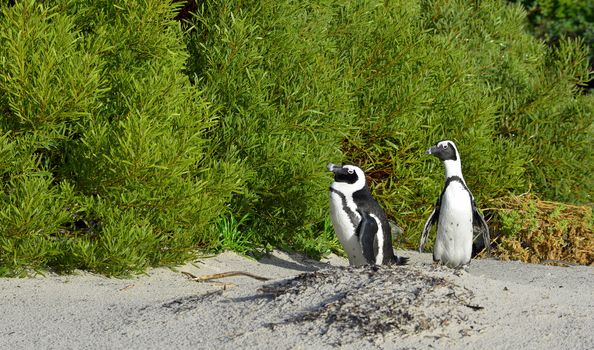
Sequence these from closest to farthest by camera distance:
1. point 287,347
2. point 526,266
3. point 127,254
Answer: point 287,347 < point 127,254 < point 526,266

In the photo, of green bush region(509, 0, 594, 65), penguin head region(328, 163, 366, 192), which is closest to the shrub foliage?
penguin head region(328, 163, 366, 192)

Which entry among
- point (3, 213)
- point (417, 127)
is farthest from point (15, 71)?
point (417, 127)

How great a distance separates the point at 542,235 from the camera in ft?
28.7

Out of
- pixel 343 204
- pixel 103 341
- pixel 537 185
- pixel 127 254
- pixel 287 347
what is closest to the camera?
pixel 287 347

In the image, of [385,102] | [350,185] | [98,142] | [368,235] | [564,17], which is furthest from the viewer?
[564,17]

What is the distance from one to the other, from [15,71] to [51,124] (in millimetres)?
417

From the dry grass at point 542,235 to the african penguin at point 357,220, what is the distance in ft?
5.89

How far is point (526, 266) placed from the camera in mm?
8320

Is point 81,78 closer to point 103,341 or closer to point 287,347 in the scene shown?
point 103,341

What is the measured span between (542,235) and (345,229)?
2.32 metres

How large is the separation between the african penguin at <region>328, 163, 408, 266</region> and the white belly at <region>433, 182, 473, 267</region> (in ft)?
1.66

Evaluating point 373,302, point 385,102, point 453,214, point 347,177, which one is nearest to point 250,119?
point 347,177

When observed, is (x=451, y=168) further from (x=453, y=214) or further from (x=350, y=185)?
(x=350, y=185)

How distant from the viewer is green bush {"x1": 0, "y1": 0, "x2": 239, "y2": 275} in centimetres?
599
